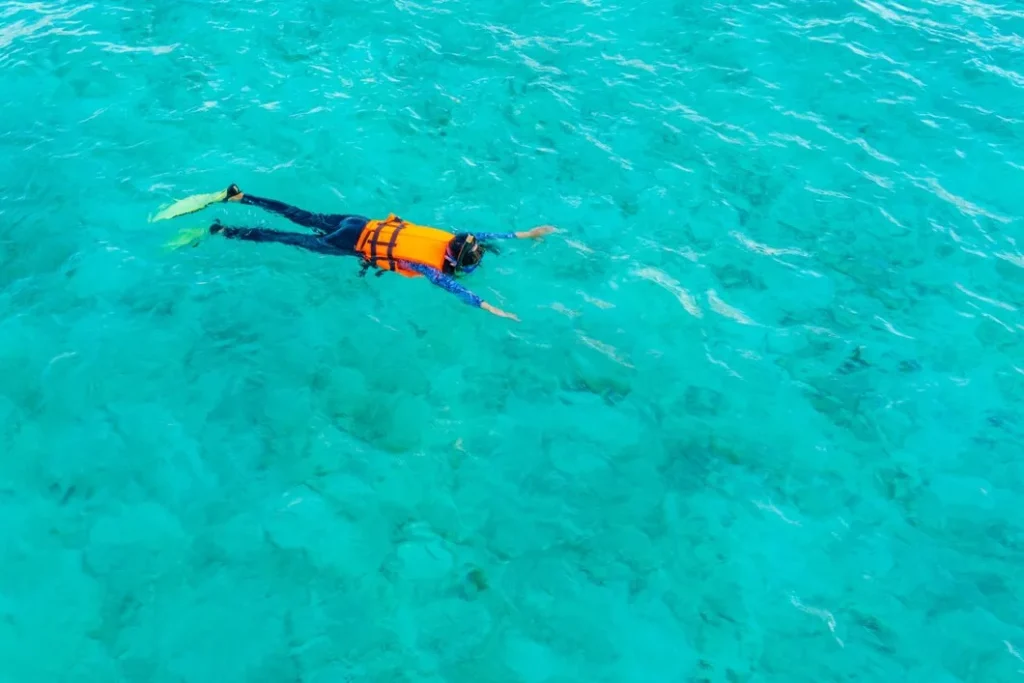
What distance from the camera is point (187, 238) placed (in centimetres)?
1346

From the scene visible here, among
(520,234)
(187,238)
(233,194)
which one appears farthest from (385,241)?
(187,238)

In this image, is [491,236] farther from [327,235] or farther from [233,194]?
[233,194]

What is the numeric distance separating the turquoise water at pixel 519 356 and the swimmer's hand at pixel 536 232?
1.24 feet

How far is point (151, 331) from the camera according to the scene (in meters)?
12.2

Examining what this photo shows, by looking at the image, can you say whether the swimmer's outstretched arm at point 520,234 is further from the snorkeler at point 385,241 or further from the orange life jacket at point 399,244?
the orange life jacket at point 399,244

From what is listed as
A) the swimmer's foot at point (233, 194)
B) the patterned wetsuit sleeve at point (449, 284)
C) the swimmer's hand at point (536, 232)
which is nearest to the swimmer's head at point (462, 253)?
the patterned wetsuit sleeve at point (449, 284)

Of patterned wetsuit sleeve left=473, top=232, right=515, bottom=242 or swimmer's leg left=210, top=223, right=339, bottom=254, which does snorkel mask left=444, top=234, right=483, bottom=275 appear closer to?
patterned wetsuit sleeve left=473, top=232, right=515, bottom=242

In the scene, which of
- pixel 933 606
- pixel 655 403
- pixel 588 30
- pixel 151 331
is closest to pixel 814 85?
pixel 588 30

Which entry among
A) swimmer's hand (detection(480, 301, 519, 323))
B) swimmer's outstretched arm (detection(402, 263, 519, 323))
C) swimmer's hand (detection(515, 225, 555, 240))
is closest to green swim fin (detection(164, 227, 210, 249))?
swimmer's outstretched arm (detection(402, 263, 519, 323))

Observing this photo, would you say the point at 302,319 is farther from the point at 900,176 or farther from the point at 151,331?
the point at 900,176

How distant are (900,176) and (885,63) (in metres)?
4.27

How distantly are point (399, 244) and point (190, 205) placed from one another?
4.57 m

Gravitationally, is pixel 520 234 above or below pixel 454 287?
above

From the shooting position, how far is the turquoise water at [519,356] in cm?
945
